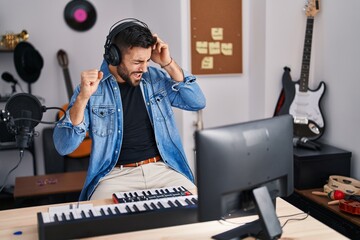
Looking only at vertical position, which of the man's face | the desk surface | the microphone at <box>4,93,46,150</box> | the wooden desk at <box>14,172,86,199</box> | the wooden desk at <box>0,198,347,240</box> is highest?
the man's face

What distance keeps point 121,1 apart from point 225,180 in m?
3.59

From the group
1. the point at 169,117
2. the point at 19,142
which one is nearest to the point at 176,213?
the point at 19,142

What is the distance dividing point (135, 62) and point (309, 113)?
1624mm

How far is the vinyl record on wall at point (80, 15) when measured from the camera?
4.33 meters

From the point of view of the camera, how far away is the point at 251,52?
3805 millimetres

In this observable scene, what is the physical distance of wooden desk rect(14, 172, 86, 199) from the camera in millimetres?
3144

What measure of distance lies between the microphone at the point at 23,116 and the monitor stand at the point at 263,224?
79cm

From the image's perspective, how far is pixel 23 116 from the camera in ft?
5.32

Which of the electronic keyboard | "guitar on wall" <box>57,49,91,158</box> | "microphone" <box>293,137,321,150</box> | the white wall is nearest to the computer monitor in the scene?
the electronic keyboard

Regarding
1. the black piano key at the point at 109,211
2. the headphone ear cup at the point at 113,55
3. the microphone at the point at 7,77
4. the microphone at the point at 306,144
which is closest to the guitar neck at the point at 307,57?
the microphone at the point at 306,144

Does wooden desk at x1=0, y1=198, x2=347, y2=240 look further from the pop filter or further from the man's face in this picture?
the man's face

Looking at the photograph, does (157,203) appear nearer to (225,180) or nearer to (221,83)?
(225,180)

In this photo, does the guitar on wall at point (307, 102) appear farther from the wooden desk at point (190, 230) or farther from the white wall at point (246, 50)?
the wooden desk at point (190, 230)

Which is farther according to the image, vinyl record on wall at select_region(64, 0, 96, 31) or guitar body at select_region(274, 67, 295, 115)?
vinyl record on wall at select_region(64, 0, 96, 31)
